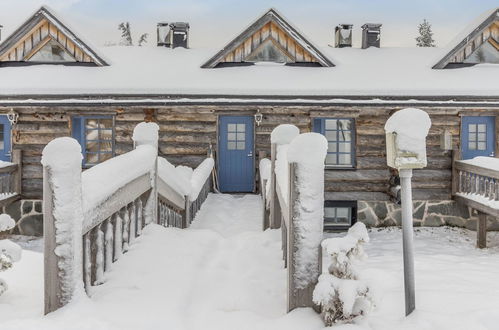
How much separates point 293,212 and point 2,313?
1984 millimetres

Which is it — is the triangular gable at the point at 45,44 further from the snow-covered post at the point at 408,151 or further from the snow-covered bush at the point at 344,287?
the snow-covered bush at the point at 344,287

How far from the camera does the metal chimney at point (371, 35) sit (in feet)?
57.3

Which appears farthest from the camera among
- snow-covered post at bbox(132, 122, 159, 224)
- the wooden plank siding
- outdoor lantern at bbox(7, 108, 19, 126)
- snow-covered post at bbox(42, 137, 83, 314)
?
the wooden plank siding

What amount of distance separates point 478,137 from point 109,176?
484 inches

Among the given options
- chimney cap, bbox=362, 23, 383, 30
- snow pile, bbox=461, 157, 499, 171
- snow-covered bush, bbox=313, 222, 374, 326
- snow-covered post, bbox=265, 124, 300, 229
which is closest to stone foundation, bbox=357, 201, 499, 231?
snow pile, bbox=461, 157, 499, 171

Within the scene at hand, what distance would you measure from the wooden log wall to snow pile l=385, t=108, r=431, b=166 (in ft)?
31.0

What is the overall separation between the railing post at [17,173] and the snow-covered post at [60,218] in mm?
10925

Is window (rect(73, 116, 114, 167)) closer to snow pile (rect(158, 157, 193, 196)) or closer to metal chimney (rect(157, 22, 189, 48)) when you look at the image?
metal chimney (rect(157, 22, 189, 48))

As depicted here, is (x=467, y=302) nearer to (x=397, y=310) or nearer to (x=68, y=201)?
(x=397, y=310)

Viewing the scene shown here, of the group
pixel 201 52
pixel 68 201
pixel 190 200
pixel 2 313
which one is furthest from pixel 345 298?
pixel 201 52

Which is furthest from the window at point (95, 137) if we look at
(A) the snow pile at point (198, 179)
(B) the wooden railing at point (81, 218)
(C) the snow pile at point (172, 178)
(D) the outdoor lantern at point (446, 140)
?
(D) the outdoor lantern at point (446, 140)

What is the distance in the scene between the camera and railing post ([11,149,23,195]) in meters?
12.6

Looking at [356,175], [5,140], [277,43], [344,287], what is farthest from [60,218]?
[277,43]

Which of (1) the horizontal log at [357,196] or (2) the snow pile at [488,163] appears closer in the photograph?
(2) the snow pile at [488,163]
